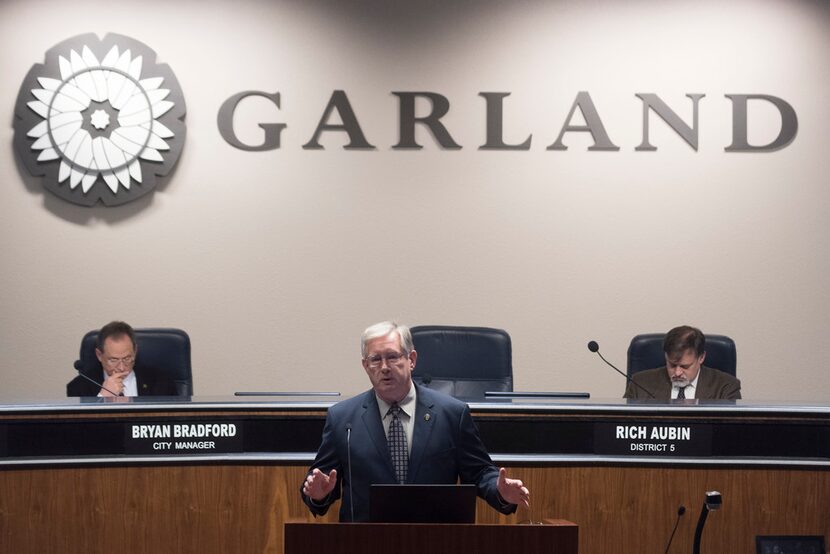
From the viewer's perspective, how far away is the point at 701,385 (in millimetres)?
4473

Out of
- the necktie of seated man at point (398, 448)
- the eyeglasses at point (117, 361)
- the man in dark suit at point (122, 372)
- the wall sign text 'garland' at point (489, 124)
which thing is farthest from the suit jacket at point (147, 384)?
the necktie of seated man at point (398, 448)

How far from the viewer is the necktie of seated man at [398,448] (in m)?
3.10

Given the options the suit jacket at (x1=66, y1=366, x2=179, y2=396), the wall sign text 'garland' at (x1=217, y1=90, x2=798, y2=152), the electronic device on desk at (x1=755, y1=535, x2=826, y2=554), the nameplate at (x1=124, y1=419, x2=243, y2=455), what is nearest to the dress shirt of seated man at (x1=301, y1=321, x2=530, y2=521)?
the nameplate at (x1=124, y1=419, x2=243, y2=455)

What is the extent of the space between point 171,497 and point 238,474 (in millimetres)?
233

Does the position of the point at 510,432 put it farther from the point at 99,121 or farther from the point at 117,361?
the point at 99,121

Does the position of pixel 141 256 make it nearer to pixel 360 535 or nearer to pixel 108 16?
pixel 108 16

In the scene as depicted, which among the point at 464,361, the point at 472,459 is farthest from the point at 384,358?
the point at 464,361

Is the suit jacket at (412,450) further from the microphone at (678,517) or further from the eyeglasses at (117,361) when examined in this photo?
the eyeglasses at (117,361)

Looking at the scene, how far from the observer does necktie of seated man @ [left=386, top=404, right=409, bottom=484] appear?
10.2ft

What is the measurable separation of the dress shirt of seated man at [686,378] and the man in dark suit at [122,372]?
6.73ft

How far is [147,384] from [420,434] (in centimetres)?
195

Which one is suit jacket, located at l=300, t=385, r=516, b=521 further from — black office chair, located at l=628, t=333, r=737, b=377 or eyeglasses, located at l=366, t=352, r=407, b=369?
black office chair, located at l=628, t=333, r=737, b=377

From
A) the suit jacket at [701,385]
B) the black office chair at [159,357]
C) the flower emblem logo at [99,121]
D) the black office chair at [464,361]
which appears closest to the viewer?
the suit jacket at [701,385]

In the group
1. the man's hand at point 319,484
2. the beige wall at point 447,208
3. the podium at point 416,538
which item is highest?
the beige wall at point 447,208
